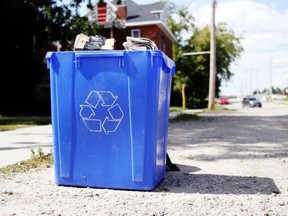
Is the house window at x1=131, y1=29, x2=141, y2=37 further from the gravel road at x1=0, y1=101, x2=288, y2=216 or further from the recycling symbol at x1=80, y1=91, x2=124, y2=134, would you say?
the recycling symbol at x1=80, y1=91, x2=124, y2=134

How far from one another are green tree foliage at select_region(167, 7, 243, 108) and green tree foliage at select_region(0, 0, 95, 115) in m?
19.0

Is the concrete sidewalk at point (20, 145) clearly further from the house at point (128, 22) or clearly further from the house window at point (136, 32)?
the house window at point (136, 32)

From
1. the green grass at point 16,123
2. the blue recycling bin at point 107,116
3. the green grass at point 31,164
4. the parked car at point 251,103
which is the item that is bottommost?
the parked car at point 251,103

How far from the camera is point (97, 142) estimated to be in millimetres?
4758

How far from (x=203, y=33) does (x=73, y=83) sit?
5208 cm

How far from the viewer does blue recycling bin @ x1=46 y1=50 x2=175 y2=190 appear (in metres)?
4.60

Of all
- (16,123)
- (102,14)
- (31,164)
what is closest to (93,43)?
(31,164)

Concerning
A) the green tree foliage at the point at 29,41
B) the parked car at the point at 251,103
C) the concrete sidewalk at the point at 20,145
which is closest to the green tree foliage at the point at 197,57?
the parked car at the point at 251,103

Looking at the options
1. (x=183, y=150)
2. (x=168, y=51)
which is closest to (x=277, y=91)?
(x=168, y=51)

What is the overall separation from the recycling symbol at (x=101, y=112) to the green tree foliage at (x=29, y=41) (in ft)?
51.1

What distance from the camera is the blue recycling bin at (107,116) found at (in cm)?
460

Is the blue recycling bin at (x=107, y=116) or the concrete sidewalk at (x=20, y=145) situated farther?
the concrete sidewalk at (x=20, y=145)

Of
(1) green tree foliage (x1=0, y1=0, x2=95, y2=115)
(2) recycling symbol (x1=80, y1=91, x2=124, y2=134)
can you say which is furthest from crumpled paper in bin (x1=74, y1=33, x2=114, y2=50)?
(1) green tree foliage (x1=0, y1=0, x2=95, y2=115)

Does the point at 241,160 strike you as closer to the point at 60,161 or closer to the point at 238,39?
the point at 60,161
